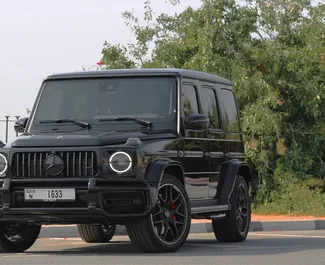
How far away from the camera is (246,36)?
24.0 m

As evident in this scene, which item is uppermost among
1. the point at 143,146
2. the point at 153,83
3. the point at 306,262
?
the point at 153,83

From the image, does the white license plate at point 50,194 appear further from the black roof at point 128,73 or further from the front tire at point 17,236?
the black roof at point 128,73

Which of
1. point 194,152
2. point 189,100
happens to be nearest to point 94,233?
point 194,152

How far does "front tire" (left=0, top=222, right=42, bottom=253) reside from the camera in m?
12.4

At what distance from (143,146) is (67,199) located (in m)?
0.97

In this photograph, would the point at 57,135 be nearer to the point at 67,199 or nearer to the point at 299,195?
the point at 67,199

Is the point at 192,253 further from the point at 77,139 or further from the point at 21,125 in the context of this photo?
the point at 21,125

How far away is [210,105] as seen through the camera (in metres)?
13.8

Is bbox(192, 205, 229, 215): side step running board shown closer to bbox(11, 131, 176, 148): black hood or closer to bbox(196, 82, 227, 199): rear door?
bbox(196, 82, 227, 199): rear door

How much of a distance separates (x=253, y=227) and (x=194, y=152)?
5281 millimetres

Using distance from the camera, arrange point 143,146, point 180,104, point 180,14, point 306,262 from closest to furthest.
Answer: point 306,262
point 143,146
point 180,104
point 180,14

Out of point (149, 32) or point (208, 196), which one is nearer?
point (208, 196)

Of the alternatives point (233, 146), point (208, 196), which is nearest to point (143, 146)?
point (208, 196)

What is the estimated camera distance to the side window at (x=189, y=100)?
12780 millimetres
